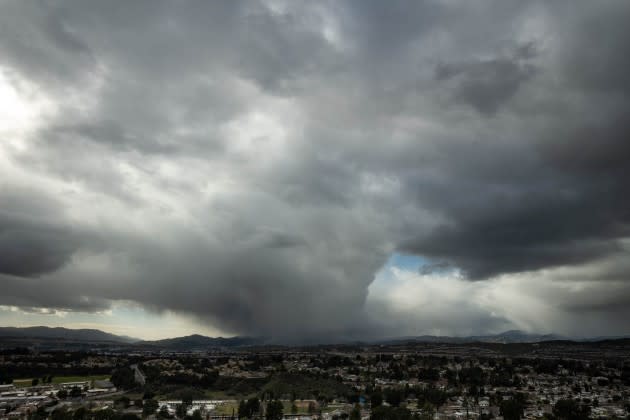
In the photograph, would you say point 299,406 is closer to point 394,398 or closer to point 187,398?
point 394,398

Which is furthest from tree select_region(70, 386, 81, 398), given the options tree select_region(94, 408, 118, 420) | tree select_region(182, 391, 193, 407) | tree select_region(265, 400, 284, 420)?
tree select_region(265, 400, 284, 420)

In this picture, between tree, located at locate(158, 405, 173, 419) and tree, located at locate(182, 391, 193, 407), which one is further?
tree, located at locate(182, 391, 193, 407)

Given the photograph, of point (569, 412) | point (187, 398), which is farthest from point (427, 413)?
point (187, 398)

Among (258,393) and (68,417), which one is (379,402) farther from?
(68,417)

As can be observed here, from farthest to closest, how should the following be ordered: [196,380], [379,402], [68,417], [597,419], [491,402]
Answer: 1. [196,380]
2. [491,402]
3. [379,402]
4. [597,419]
5. [68,417]

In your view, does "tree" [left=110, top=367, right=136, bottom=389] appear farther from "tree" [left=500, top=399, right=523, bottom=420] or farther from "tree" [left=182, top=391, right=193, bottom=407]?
"tree" [left=500, top=399, right=523, bottom=420]

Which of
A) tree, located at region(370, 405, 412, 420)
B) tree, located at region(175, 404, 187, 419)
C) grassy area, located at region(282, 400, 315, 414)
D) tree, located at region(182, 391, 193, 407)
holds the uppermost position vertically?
tree, located at region(370, 405, 412, 420)

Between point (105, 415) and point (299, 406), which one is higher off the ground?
point (105, 415)

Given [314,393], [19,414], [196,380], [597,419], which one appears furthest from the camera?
[196,380]

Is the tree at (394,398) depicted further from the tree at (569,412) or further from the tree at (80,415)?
the tree at (80,415)

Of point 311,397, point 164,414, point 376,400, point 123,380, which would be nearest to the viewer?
point 164,414

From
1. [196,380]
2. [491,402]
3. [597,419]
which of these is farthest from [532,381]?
[196,380]
